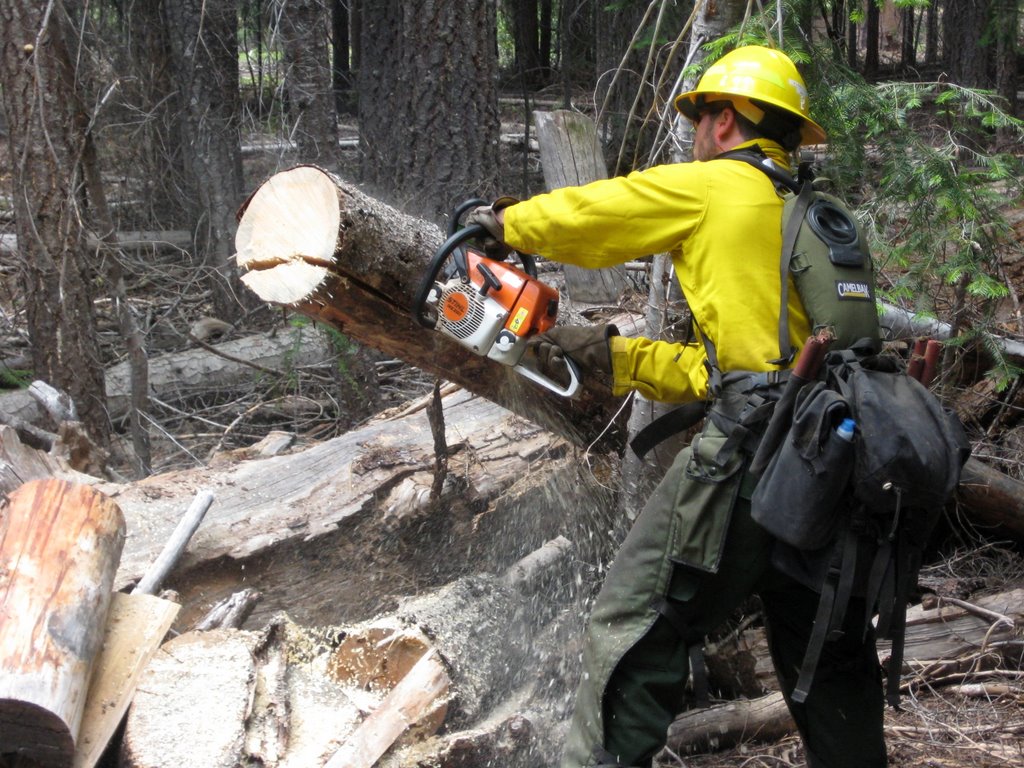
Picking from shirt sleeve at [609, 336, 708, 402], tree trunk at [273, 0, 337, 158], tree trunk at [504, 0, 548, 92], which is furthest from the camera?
tree trunk at [504, 0, 548, 92]

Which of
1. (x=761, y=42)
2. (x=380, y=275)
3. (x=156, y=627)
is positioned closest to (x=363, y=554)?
(x=156, y=627)

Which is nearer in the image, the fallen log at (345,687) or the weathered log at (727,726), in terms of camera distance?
the fallen log at (345,687)

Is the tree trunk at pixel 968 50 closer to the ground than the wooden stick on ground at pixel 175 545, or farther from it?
farther from it

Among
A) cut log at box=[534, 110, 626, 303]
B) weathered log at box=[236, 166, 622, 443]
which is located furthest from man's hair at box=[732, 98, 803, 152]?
cut log at box=[534, 110, 626, 303]

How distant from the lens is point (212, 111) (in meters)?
8.24

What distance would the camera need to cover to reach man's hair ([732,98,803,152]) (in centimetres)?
286

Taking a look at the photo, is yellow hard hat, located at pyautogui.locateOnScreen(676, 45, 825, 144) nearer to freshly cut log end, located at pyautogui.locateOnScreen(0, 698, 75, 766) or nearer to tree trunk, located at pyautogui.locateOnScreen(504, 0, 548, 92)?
freshly cut log end, located at pyautogui.locateOnScreen(0, 698, 75, 766)

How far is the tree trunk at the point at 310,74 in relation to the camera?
20.5ft

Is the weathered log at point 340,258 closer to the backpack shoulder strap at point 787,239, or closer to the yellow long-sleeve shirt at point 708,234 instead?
the yellow long-sleeve shirt at point 708,234

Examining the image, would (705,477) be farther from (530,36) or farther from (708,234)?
(530,36)

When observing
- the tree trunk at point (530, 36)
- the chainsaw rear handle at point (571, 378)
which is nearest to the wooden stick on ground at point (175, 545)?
the chainsaw rear handle at point (571, 378)

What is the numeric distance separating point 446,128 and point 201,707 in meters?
4.43

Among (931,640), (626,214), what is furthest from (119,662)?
(931,640)

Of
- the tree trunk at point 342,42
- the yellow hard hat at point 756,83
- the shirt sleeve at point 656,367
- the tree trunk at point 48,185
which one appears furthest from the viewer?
the tree trunk at point 342,42
